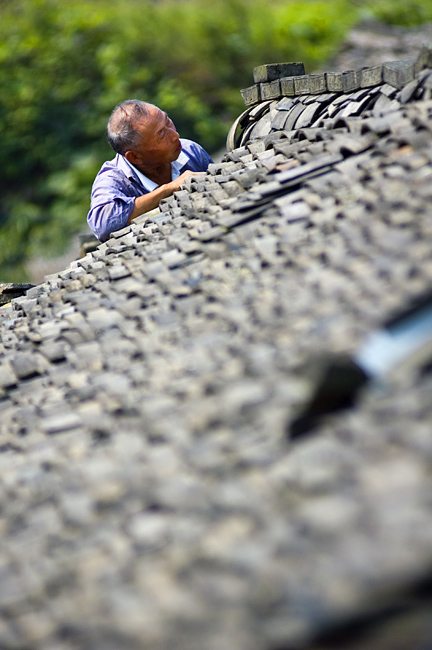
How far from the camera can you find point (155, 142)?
4.93 m

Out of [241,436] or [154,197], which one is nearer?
[241,436]

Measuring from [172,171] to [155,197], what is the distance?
0.59m

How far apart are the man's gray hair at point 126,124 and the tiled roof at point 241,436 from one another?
65.6 inches

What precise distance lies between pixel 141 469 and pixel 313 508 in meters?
0.62

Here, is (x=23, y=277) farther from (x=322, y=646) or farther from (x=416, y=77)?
(x=322, y=646)

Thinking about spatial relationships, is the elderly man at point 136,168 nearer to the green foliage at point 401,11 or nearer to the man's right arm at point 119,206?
the man's right arm at point 119,206

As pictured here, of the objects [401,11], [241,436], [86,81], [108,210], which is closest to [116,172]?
[108,210]

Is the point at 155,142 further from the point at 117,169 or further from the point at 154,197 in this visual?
the point at 154,197

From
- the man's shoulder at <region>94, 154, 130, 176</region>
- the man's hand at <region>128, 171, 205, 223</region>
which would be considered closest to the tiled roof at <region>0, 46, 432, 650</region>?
the man's hand at <region>128, 171, 205, 223</region>

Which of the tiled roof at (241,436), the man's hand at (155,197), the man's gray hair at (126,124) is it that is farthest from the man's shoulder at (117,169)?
the tiled roof at (241,436)

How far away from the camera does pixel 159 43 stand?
Result: 15641 mm

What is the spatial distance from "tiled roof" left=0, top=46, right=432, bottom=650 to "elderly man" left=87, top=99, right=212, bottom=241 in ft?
4.18

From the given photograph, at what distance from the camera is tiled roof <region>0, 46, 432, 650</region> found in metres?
1.60

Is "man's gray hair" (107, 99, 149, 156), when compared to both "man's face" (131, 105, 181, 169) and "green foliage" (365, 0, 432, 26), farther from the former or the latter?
"green foliage" (365, 0, 432, 26)
